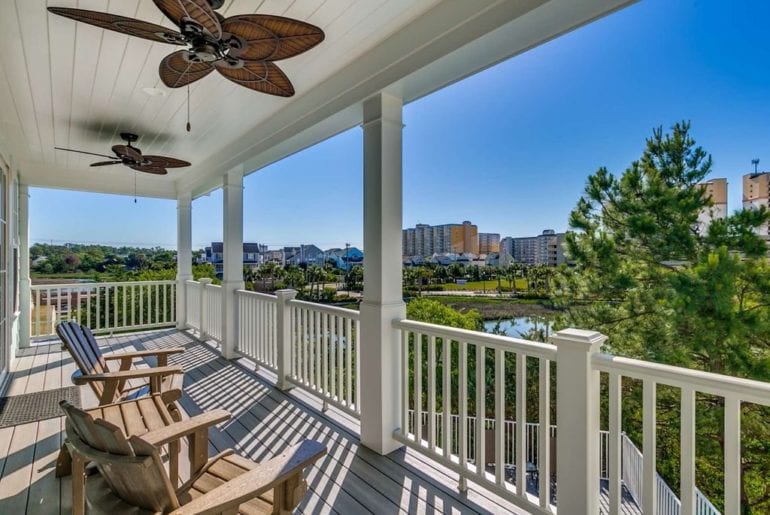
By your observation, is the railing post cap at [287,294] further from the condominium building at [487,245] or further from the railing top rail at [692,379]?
the condominium building at [487,245]

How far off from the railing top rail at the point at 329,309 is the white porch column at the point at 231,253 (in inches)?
62.0

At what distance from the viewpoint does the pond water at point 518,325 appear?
8905 mm

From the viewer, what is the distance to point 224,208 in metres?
4.82

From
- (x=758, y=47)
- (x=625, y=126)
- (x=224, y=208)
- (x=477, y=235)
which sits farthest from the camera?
(x=625, y=126)

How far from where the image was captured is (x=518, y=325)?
903cm

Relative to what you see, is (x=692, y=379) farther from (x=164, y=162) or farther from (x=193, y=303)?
(x=193, y=303)

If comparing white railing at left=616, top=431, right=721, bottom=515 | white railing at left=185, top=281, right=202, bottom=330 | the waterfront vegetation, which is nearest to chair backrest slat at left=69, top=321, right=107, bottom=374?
white railing at left=185, top=281, right=202, bottom=330

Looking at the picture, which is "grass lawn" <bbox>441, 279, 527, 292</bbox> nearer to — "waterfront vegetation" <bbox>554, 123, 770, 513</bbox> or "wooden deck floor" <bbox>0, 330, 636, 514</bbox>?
"waterfront vegetation" <bbox>554, 123, 770, 513</bbox>

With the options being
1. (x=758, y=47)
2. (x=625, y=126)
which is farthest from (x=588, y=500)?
(x=625, y=126)

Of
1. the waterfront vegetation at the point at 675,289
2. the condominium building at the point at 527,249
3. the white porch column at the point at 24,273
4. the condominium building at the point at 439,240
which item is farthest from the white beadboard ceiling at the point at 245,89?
the waterfront vegetation at the point at 675,289

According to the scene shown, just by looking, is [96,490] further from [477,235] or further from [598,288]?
[598,288]

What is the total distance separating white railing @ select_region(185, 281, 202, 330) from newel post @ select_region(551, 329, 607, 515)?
570cm

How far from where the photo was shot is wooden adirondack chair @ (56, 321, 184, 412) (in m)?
2.38

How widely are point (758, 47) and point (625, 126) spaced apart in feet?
14.3
